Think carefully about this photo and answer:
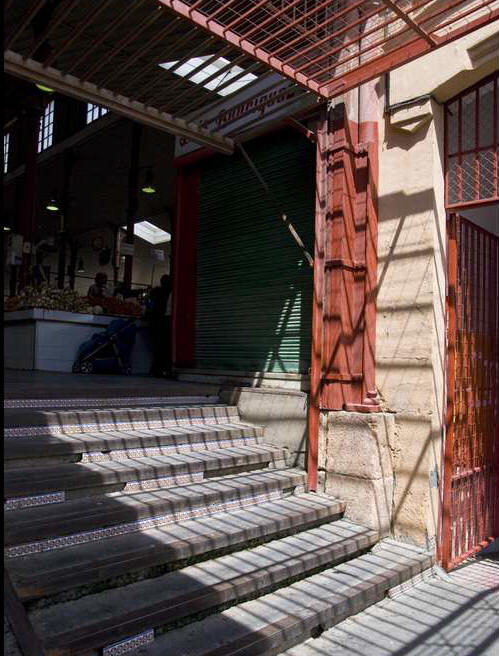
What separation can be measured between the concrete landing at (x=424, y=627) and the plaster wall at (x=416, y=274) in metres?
0.58

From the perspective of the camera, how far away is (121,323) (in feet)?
30.8

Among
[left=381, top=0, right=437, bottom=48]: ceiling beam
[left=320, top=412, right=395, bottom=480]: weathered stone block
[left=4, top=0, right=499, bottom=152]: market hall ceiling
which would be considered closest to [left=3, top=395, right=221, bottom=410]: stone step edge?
[left=320, top=412, right=395, bottom=480]: weathered stone block

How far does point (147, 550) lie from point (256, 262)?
4.17 m

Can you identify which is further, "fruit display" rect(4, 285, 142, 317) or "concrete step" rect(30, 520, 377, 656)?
"fruit display" rect(4, 285, 142, 317)

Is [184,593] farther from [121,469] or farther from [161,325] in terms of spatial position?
[161,325]

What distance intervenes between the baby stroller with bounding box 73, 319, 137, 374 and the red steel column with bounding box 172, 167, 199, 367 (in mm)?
1511

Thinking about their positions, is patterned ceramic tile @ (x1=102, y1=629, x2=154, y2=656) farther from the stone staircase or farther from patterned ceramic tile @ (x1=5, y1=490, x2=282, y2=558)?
patterned ceramic tile @ (x1=5, y1=490, x2=282, y2=558)

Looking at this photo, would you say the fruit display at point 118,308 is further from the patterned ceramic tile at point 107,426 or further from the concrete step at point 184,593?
the concrete step at point 184,593

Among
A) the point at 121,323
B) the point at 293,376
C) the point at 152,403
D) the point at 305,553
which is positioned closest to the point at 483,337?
the point at 293,376

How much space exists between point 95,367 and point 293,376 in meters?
4.09

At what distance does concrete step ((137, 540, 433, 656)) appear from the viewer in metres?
3.42

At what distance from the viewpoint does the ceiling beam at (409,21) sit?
3873 mm

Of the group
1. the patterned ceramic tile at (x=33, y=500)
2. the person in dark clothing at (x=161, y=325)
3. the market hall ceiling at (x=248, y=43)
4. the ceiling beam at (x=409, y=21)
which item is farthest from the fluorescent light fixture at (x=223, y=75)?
the patterned ceramic tile at (x=33, y=500)

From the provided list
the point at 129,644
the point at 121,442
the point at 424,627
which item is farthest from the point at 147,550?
the point at 424,627
